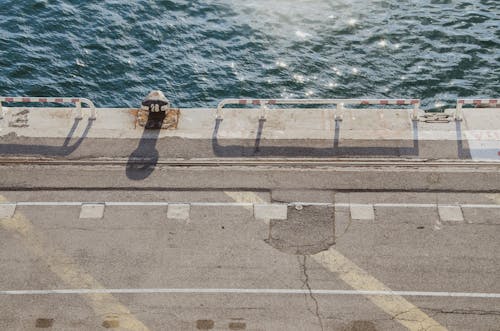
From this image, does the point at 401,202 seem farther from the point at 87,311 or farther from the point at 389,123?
the point at 87,311

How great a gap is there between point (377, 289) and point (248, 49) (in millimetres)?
21170

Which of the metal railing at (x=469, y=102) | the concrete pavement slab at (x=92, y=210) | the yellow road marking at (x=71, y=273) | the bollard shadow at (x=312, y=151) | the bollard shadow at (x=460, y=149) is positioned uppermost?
the metal railing at (x=469, y=102)

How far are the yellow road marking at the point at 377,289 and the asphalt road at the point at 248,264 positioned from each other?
0.03 metres

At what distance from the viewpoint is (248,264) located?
20344mm

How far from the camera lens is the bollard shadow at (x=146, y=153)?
78.9ft

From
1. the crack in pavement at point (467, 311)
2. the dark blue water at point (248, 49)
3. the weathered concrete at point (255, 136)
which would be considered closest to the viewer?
the crack in pavement at point (467, 311)

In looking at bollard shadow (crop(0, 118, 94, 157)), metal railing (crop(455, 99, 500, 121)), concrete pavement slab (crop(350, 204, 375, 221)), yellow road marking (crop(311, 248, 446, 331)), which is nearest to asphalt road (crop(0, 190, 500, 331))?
yellow road marking (crop(311, 248, 446, 331))

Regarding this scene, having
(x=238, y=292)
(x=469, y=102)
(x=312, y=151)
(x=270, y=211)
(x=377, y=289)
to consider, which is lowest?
(x=238, y=292)

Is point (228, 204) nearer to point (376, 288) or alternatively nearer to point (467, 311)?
point (376, 288)

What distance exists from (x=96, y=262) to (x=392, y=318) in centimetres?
898

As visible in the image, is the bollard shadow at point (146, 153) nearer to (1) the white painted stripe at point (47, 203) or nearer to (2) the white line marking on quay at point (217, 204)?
(2) the white line marking on quay at point (217, 204)

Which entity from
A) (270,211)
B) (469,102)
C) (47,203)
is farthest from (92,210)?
(469,102)

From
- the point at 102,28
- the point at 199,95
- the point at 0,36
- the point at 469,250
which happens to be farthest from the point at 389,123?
the point at 0,36

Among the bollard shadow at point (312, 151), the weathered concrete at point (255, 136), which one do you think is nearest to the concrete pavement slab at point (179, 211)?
the weathered concrete at point (255, 136)
